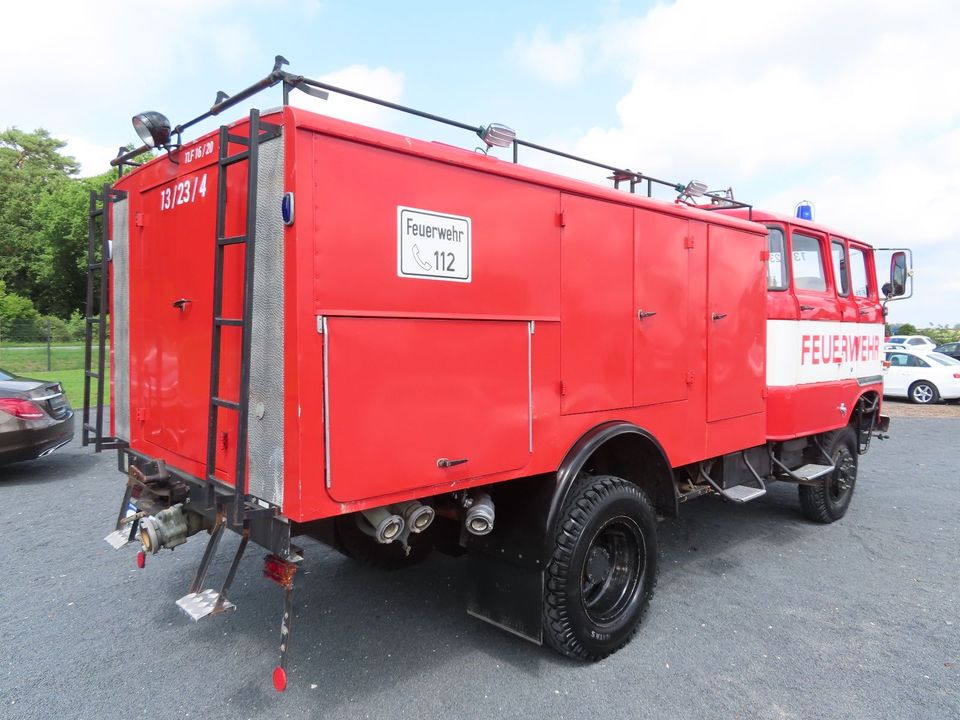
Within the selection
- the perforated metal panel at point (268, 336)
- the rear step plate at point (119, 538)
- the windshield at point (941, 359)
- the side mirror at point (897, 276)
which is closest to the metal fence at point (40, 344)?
the rear step plate at point (119, 538)

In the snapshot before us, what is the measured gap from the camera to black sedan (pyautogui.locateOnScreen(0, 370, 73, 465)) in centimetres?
696

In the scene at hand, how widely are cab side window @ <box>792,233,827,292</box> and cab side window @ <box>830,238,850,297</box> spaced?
22 centimetres

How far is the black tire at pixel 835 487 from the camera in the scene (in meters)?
5.84

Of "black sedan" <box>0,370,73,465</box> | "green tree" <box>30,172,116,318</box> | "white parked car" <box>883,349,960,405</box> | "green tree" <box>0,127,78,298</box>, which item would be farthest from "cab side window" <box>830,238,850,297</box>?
"green tree" <box>0,127,78,298</box>

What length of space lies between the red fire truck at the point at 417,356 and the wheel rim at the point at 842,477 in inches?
73.9

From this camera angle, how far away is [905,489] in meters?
7.38

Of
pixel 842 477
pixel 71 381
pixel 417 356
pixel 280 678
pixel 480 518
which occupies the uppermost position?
pixel 417 356

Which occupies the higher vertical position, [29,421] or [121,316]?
[121,316]

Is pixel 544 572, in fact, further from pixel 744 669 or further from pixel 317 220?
pixel 317 220

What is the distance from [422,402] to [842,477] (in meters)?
5.17

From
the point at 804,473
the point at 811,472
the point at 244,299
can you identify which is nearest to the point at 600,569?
the point at 244,299

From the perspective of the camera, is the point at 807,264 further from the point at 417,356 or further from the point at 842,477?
the point at 417,356

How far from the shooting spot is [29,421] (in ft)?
23.2

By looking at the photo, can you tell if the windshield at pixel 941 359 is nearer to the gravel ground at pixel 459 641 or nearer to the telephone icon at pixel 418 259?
the gravel ground at pixel 459 641
